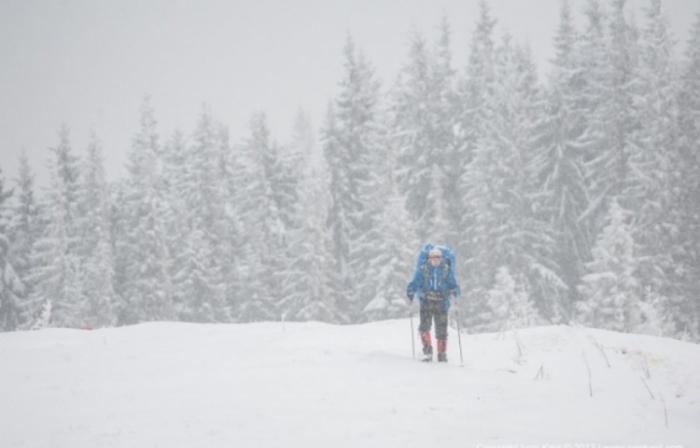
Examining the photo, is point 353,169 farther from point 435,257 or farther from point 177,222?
point 435,257

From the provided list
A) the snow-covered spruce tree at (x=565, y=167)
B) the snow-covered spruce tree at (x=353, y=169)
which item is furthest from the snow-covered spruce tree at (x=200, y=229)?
the snow-covered spruce tree at (x=565, y=167)

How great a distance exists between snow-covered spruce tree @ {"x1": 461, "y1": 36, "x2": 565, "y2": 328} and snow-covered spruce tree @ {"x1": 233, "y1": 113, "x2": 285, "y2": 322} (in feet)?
42.0

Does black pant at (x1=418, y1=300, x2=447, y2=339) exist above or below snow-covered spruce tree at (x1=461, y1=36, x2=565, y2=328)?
A: below

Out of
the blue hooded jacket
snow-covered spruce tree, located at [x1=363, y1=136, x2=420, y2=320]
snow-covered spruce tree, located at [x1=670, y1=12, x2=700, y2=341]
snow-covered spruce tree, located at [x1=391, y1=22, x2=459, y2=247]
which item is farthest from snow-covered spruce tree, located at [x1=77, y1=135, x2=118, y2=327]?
snow-covered spruce tree, located at [x1=670, y1=12, x2=700, y2=341]

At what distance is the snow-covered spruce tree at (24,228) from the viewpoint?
41469 millimetres

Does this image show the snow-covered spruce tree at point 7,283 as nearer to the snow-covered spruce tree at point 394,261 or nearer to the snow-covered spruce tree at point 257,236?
the snow-covered spruce tree at point 257,236

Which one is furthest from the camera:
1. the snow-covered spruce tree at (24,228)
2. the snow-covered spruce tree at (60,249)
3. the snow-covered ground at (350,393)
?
the snow-covered spruce tree at (24,228)

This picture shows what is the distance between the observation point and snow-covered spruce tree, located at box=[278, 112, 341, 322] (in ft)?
121

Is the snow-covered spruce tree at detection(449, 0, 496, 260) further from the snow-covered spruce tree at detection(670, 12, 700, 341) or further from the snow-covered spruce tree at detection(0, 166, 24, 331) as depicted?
the snow-covered spruce tree at detection(0, 166, 24, 331)

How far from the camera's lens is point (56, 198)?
40.5 metres

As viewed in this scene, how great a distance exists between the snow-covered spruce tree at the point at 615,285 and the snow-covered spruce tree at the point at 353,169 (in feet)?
53.9

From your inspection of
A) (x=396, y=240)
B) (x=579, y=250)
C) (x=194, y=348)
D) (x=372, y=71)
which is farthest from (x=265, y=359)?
(x=372, y=71)

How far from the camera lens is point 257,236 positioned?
42469 millimetres

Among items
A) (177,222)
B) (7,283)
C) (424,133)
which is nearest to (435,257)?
(424,133)
